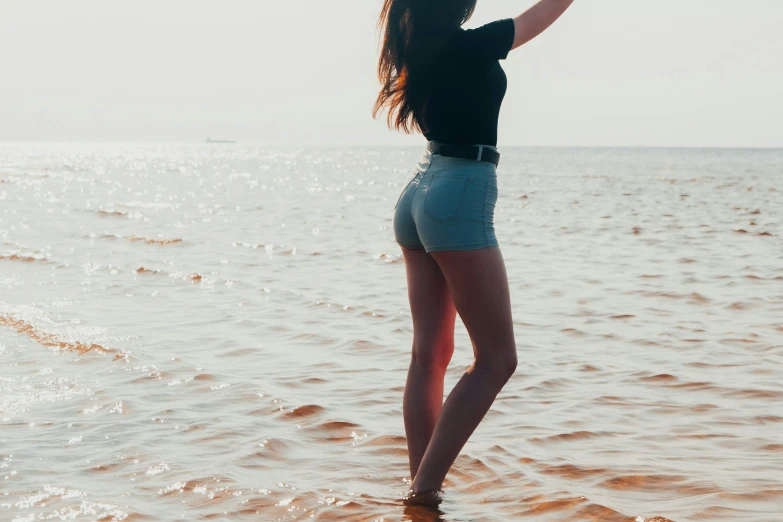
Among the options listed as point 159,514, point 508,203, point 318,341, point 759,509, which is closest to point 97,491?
point 159,514

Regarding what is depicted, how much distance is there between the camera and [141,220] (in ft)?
65.7

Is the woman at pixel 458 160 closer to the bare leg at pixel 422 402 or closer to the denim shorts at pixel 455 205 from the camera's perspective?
the denim shorts at pixel 455 205

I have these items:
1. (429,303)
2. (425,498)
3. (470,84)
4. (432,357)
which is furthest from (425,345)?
(470,84)

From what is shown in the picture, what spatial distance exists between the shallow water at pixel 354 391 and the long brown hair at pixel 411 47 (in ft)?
5.13

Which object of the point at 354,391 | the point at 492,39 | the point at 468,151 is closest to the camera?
the point at 492,39

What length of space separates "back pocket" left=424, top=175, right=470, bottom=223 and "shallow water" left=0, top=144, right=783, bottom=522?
1238mm

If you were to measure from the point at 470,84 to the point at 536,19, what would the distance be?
0.30 metres

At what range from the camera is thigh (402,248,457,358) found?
3.18 metres

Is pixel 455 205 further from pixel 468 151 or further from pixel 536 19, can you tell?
pixel 536 19

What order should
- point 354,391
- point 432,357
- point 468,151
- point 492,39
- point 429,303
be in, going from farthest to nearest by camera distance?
point 354,391
point 432,357
point 429,303
point 468,151
point 492,39

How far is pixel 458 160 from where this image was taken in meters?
2.94

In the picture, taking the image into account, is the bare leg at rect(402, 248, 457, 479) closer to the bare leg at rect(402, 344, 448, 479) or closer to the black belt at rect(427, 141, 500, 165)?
the bare leg at rect(402, 344, 448, 479)

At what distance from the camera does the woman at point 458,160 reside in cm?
286

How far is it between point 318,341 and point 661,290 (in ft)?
12.8
